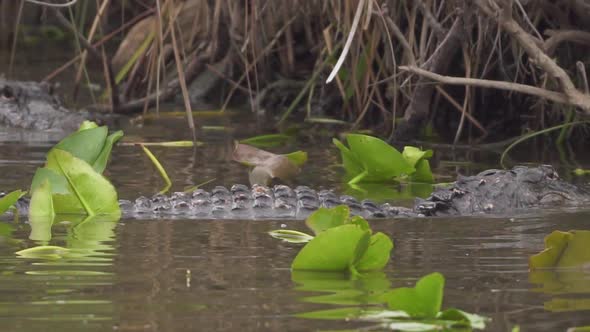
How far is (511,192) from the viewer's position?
4.88 meters

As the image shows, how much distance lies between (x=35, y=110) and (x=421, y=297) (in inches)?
→ 217

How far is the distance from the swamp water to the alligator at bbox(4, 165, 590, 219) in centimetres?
10

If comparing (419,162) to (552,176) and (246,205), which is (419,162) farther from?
(246,205)

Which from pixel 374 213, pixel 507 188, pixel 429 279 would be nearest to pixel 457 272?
pixel 429 279

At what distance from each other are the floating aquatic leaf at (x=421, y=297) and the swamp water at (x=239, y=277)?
10cm

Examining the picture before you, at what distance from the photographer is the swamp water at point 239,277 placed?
285 centimetres

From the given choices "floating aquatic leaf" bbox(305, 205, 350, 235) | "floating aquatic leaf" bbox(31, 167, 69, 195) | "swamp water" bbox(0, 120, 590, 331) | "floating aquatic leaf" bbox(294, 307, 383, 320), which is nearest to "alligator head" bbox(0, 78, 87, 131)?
"floating aquatic leaf" bbox(31, 167, 69, 195)

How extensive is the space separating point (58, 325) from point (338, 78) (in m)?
4.05

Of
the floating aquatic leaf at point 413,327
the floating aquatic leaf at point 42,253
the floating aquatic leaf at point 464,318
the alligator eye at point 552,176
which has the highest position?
the alligator eye at point 552,176

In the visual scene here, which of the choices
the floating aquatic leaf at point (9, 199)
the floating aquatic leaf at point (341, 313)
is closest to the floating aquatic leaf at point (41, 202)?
the floating aquatic leaf at point (9, 199)

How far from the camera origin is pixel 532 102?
6.84 metres

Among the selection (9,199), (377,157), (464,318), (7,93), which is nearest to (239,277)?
(464,318)

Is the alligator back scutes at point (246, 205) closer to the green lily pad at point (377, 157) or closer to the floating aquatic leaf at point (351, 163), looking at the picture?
the green lily pad at point (377, 157)

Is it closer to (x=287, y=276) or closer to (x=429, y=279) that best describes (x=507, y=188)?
(x=287, y=276)
